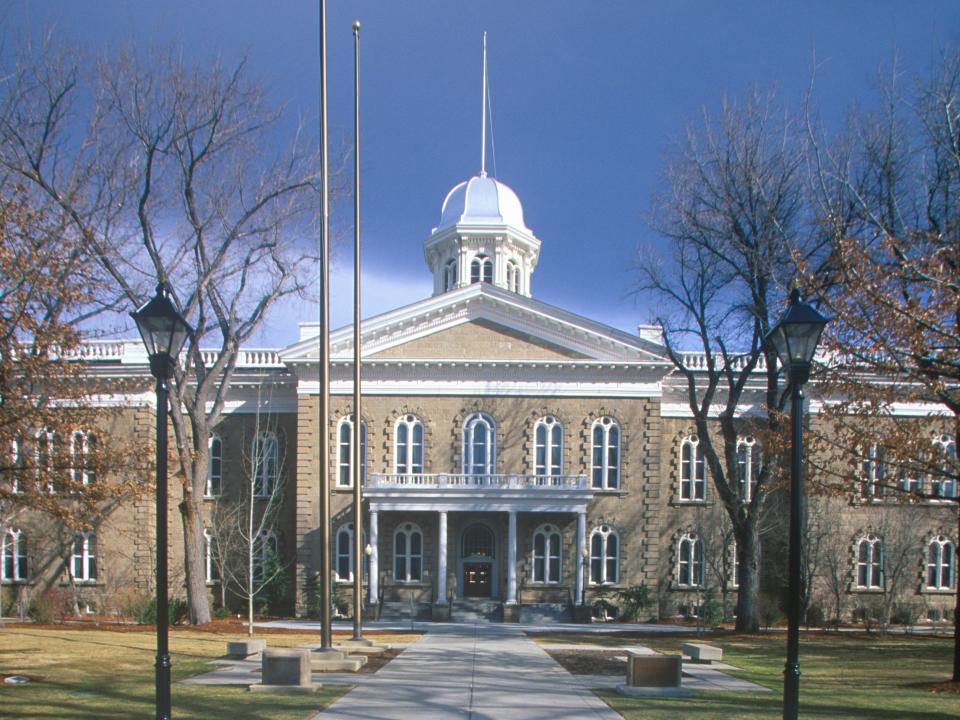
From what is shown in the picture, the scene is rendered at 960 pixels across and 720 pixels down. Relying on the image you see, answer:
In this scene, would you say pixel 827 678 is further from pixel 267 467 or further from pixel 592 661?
pixel 267 467

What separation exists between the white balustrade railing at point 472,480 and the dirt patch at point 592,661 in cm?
1336

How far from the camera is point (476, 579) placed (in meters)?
38.3

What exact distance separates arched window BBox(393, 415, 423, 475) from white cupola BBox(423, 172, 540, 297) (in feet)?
34.8

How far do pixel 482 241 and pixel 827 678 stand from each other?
3216 centimetres

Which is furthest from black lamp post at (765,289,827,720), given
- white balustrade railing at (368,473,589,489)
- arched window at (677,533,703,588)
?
arched window at (677,533,703,588)

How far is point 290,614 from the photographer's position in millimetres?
37969

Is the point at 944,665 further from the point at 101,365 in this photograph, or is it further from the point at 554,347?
Result: the point at 101,365

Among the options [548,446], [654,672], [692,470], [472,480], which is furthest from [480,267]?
[654,672]

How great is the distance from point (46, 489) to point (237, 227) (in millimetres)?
14403

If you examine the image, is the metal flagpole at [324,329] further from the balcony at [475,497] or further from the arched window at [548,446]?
the arched window at [548,446]

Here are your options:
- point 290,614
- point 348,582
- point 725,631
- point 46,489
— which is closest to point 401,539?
point 348,582

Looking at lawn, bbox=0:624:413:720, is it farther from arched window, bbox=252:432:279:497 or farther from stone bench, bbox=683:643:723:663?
arched window, bbox=252:432:279:497

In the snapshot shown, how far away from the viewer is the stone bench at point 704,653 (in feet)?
66.8

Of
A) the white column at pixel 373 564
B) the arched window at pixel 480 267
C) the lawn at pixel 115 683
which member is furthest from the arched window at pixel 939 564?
the lawn at pixel 115 683
